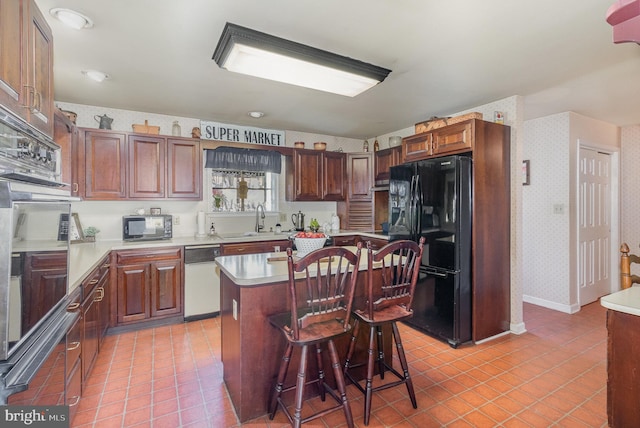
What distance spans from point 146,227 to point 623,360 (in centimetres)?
428

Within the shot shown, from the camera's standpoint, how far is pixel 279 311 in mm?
1992

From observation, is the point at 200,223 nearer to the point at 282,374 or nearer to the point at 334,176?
the point at 334,176

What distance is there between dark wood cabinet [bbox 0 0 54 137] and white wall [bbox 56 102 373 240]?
2.23 meters

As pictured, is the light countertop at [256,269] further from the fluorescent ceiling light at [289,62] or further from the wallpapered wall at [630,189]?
the wallpapered wall at [630,189]

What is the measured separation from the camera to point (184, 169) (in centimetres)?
385

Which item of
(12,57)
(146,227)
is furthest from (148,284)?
(12,57)

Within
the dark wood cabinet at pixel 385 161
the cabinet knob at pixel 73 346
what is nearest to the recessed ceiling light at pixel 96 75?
the cabinet knob at pixel 73 346

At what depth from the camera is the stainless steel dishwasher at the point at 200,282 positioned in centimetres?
356

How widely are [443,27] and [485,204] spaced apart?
1719 mm

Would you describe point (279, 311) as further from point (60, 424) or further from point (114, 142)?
point (114, 142)

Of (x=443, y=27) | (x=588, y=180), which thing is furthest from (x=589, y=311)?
(x=443, y=27)

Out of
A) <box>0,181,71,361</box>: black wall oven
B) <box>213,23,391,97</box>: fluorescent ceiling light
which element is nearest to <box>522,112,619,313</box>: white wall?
<box>213,23,391,97</box>: fluorescent ceiling light

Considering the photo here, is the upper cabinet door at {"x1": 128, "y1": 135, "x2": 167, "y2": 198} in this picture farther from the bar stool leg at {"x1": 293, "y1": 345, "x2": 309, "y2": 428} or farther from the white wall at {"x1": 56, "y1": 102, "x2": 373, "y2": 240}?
the bar stool leg at {"x1": 293, "y1": 345, "x2": 309, "y2": 428}

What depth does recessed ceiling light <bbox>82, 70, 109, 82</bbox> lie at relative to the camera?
270 cm
